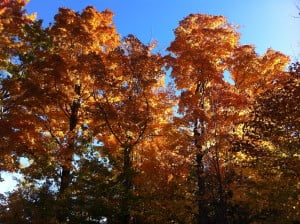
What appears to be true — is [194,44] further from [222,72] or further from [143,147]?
[143,147]

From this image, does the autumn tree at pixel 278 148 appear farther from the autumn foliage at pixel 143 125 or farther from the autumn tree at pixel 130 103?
the autumn tree at pixel 130 103

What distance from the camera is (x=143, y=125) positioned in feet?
64.4

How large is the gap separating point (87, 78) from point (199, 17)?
7021 mm

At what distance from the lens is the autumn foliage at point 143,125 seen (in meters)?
15.9

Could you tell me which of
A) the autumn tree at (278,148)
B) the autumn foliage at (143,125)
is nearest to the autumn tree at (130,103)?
the autumn foliage at (143,125)

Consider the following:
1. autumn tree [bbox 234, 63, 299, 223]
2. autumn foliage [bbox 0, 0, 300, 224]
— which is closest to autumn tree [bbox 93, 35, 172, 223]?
autumn foliage [bbox 0, 0, 300, 224]

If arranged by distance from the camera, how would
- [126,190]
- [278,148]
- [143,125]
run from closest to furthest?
[278,148] → [126,190] → [143,125]

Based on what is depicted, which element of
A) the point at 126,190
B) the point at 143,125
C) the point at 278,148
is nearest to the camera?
the point at 278,148

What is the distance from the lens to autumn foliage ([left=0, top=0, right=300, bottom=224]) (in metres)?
15.9

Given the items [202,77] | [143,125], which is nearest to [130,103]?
[143,125]

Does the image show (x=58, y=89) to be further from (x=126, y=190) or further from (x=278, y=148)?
(x=278, y=148)

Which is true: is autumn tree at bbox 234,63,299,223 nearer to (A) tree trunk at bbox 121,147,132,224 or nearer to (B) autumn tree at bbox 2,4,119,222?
(A) tree trunk at bbox 121,147,132,224

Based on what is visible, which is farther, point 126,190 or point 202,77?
point 202,77

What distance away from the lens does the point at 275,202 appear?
15391 millimetres
